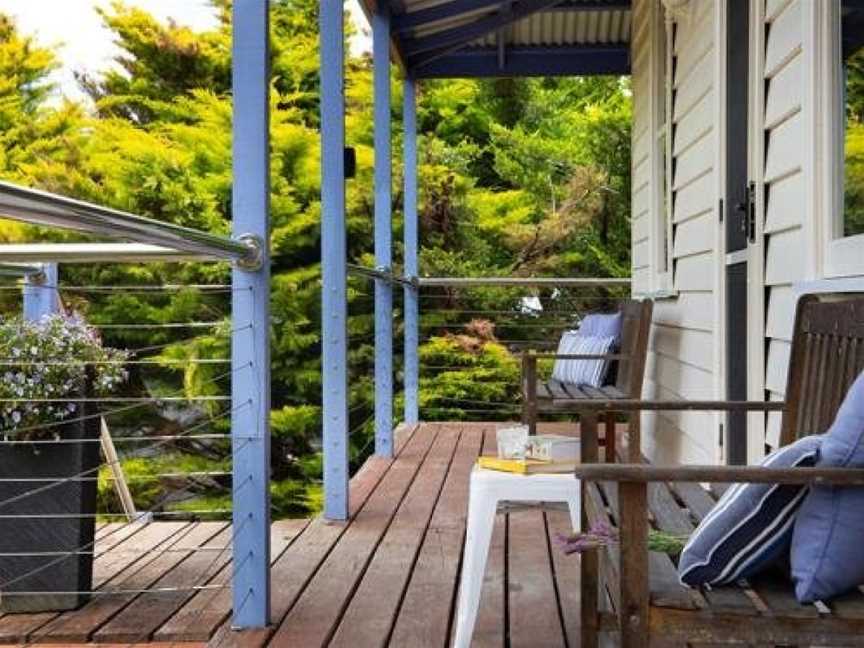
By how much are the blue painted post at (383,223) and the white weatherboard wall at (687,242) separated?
1407 mm

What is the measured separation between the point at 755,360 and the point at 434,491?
1.72m

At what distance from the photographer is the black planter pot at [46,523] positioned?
2844 millimetres

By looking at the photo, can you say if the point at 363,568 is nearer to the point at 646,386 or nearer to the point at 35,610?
the point at 35,610

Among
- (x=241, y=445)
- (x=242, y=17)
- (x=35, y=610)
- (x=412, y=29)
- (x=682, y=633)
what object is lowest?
(x=35, y=610)

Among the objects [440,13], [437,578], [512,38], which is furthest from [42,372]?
[512,38]

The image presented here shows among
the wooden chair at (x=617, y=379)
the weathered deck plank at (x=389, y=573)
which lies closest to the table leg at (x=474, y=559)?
the weathered deck plank at (x=389, y=573)

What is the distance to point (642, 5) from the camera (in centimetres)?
603

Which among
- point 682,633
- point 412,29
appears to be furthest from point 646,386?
point 682,633

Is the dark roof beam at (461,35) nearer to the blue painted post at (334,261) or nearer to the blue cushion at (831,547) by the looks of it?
the blue painted post at (334,261)

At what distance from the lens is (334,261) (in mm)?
3832

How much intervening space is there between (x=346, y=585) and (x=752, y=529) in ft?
5.28

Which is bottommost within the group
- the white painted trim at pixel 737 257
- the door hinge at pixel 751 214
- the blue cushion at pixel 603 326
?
the blue cushion at pixel 603 326

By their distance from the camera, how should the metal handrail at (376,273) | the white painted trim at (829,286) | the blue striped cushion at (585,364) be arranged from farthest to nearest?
1. the blue striped cushion at (585,364)
2. the metal handrail at (376,273)
3. the white painted trim at (829,286)

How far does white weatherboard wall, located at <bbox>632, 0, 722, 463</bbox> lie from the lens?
12.9ft
